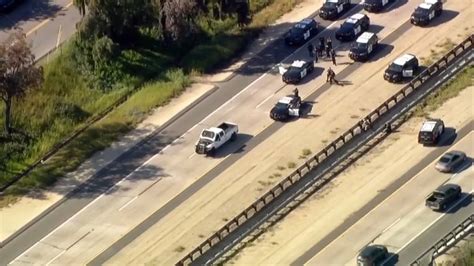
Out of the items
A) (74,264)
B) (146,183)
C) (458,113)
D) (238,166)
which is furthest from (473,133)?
(74,264)

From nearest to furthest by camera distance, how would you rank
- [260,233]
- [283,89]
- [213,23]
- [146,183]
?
[260,233] → [146,183] → [283,89] → [213,23]

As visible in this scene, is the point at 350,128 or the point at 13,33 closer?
the point at 350,128

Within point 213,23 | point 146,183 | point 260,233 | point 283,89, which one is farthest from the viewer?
point 213,23

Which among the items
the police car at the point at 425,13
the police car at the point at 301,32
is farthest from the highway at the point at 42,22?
the police car at the point at 425,13

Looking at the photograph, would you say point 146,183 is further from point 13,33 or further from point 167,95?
point 13,33

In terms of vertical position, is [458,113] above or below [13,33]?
below

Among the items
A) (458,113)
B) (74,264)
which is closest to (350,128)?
(458,113)

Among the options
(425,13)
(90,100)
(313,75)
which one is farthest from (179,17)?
(425,13)
